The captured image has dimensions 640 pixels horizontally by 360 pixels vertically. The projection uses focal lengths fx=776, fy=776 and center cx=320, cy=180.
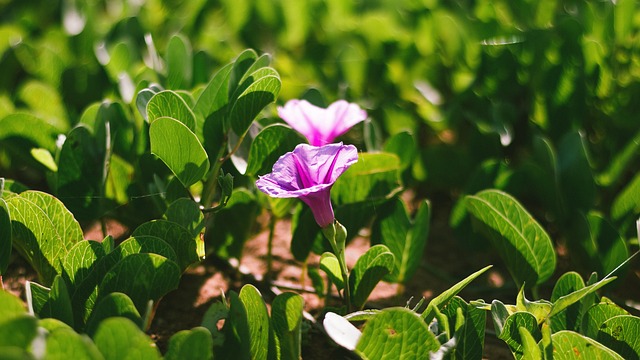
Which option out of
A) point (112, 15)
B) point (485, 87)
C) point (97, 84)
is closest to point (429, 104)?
point (485, 87)

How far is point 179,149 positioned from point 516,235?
23.2 inches

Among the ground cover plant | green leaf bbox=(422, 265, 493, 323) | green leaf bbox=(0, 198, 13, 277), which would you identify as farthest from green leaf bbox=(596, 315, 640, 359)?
green leaf bbox=(0, 198, 13, 277)

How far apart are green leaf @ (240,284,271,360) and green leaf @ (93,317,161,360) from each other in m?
0.22

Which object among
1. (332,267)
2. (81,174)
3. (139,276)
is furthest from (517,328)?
(81,174)

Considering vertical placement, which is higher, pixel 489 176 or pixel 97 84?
pixel 97 84

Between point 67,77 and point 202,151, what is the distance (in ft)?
2.86

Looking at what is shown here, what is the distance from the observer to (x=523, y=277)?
4.58 feet

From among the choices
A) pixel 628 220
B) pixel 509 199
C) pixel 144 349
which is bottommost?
pixel 628 220

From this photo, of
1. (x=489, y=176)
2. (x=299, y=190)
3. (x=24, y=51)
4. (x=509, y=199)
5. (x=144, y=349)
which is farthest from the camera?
(x=24, y=51)

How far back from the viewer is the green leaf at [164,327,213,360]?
3.02 ft

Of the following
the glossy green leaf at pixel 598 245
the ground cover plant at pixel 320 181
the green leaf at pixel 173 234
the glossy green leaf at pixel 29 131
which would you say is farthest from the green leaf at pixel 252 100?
the glossy green leaf at pixel 598 245

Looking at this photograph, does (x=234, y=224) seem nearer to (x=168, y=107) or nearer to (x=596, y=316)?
(x=168, y=107)

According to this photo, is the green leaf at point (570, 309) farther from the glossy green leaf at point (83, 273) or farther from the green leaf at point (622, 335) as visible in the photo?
the glossy green leaf at point (83, 273)

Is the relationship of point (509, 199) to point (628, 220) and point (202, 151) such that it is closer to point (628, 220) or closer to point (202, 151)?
point (628, 220)
